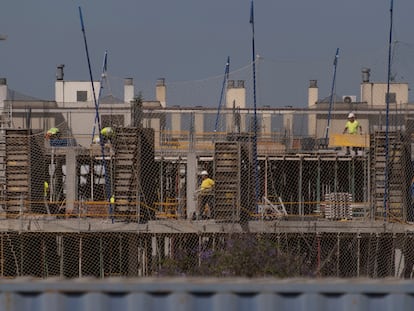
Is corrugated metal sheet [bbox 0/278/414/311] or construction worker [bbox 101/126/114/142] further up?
construction worker [bbox 101/126/114/142]

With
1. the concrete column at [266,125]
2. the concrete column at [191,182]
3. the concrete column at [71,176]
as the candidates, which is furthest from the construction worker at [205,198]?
the concrete column at [266,125]

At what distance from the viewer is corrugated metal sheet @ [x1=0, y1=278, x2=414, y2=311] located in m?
8.63

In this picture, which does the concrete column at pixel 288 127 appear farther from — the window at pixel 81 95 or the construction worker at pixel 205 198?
the window at pixel 81 95

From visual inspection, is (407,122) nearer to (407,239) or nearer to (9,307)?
(407,239)

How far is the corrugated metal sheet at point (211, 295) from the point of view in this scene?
8633 mm

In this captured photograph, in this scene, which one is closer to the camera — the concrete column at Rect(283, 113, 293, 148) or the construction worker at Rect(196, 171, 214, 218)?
the construction worker at Rect(196, 171, 214, 218)

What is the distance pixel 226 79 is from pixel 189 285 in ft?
125

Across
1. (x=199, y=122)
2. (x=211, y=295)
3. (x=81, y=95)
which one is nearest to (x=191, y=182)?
(x=199, y=122)

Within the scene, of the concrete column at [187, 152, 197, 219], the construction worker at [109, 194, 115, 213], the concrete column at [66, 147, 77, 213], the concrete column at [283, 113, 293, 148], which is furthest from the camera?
the concrete column at [283, 113, 293, 148]

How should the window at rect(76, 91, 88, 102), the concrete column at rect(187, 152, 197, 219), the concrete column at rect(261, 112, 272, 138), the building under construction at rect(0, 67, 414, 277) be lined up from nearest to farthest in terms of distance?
the building under construction at rect(0, 67, 414, 277)
the concrete column at rect(187, 152, 197, 219)
the concrete column at rect(261, 112, 272, 138)
the window at rect(76, 91, 88, 102)

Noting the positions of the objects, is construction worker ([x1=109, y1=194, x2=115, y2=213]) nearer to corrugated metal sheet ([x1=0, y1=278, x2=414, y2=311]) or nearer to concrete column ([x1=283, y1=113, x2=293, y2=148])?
concrete column ([x1=283, y1=113, x2=293, y2=148])

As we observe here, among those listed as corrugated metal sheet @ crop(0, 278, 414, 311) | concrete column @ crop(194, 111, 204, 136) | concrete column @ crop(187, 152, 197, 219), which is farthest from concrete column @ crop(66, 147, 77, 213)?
corrugated metal sheet @ crop(0, 278, 414, 311)

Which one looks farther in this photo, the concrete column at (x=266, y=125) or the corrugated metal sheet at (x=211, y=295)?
the concrete column at (x=266, y=125)

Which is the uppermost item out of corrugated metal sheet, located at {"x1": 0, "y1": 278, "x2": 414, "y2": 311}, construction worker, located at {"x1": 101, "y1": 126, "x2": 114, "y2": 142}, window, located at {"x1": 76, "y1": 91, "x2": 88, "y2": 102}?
window, located at {"x1": 76, "y1": 91, "x2": 88, "y2": 102}
